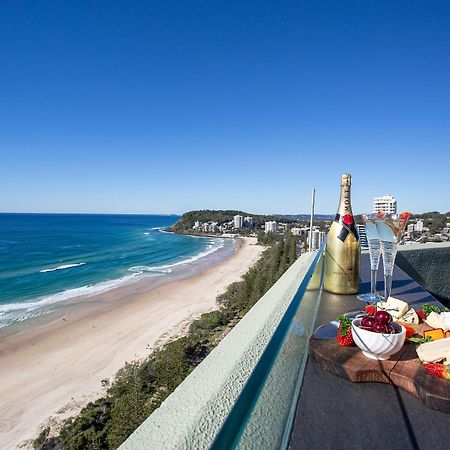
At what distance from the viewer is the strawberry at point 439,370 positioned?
3.00 feet

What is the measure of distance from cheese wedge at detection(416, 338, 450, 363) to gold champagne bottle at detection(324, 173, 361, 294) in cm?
100

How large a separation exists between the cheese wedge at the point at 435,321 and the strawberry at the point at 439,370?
0.34m

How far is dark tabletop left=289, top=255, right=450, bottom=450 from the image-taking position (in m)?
0.74

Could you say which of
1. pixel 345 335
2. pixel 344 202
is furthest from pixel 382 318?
pixel 344 202

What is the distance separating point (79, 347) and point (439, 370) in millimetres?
16178

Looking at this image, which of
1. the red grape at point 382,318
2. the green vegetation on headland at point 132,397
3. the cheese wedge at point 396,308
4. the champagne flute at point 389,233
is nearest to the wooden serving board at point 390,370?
the red grape at point 382,318

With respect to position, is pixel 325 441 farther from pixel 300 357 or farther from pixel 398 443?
pixel 300 357

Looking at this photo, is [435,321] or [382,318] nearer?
→ [382,318]

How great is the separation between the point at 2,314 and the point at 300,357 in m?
22.7

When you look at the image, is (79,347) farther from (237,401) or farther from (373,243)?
(237,401)

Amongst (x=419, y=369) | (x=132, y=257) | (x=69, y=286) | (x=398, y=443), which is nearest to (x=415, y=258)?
(x=419, y=369)

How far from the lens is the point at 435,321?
130cm

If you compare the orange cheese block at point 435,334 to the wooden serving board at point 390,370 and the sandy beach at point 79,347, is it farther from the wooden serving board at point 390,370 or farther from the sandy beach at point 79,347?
the sandy beach at point 79,347

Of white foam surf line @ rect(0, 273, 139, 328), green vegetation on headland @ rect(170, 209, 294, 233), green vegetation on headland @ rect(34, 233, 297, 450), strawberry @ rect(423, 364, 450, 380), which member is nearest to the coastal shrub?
green vegetation on headland @ rect(34, 233, 297, 450)
